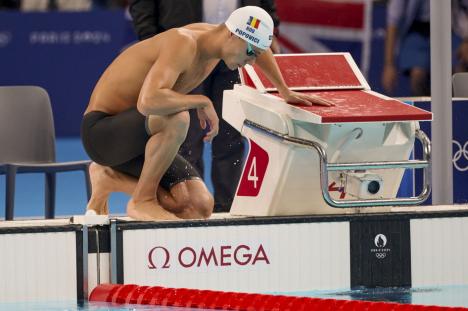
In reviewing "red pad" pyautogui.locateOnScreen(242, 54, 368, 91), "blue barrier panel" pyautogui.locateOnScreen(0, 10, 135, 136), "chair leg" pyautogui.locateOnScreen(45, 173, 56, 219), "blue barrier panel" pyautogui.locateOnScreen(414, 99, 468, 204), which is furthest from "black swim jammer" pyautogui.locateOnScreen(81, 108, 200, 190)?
"blue barrier panel" pyautogui.locateOnScreen(0, 10, 135, 136)

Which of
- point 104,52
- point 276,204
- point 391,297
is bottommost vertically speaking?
point 391,297

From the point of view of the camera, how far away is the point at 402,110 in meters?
6.04

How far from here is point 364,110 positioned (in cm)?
601

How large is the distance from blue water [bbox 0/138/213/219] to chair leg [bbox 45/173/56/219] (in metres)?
1.23

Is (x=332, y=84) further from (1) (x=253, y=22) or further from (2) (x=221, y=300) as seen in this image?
(2) (x=221, y=300)

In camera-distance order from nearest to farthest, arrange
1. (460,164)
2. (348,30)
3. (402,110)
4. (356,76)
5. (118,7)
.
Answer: (402,110) < (356,76) < (460,164) < (348,30) < (118,7)

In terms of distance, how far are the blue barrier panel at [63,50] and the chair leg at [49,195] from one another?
5.23m

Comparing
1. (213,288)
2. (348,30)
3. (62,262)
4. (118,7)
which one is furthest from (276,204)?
(118,7)

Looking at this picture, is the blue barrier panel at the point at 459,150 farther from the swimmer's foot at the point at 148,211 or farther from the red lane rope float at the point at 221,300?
the red lane rope float at the point at 221,300

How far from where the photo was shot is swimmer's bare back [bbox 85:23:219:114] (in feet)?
19.5

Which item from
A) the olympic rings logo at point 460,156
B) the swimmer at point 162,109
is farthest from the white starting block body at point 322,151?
the olympic rings logo at point 460,156

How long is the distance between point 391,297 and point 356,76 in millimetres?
1220

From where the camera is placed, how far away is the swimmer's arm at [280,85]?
20.1ft

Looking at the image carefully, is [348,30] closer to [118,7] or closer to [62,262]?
[118,7]
